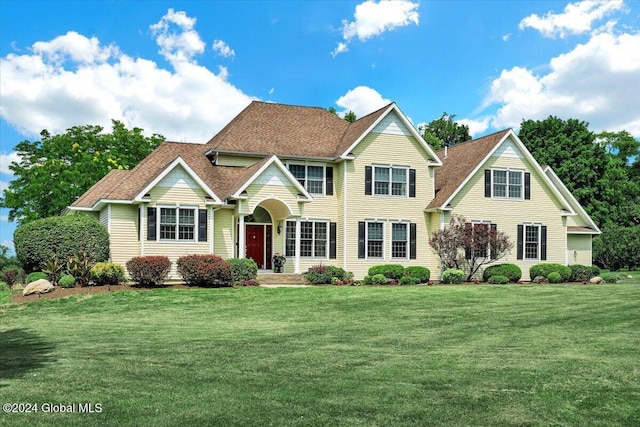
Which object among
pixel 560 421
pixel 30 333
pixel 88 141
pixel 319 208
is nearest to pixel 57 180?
pixel 88 141

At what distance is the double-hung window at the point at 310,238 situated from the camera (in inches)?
1187

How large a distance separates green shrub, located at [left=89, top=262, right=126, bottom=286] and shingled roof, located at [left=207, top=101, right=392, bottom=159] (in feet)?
26.1

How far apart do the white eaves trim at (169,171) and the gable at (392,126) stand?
29.4 ft

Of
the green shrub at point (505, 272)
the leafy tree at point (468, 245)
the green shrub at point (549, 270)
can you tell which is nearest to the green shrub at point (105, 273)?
the leafy tree at point (468, 245)

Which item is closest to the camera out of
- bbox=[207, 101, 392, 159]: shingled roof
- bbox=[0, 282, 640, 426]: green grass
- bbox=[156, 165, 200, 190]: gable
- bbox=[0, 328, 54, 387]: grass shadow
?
bbox=[0, 282, 640, 426]: green grass

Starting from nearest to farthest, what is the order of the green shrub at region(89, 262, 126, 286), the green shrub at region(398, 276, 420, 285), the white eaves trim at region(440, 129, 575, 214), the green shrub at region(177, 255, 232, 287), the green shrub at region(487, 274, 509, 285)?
the green shrub at region(89, 262, 126, 286) → the green shrub at region(177, 255, 232, 287) → the green shrub at region(398, 276, 420, 285) → the green shrub at region(487, 274, 509, 285) → the white eaves trim at region(440, 129, 575, 214)

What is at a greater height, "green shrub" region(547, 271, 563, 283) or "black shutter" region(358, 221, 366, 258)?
"black shutter" region(358, 221, 366, 258)

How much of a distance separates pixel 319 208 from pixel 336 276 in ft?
13.1

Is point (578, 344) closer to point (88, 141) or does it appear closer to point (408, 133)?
point (408, 133)

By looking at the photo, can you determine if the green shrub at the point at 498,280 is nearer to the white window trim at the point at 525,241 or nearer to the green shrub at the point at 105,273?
the white window trim at the point at 525,241

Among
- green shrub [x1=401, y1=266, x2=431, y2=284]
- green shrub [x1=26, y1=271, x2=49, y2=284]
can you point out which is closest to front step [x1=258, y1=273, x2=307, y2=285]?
green shrub [x1=401, y1=266, x2=431, y2=284]

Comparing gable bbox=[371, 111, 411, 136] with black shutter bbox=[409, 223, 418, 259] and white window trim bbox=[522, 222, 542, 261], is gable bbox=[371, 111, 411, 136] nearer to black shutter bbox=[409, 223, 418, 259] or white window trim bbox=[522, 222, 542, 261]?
black shutter bbox=[409, 223, 418, 259]

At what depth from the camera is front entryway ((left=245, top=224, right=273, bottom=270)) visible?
1180 inches

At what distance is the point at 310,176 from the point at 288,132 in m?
2.72
